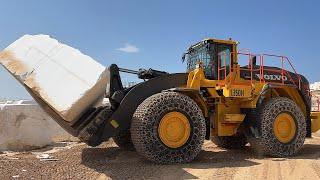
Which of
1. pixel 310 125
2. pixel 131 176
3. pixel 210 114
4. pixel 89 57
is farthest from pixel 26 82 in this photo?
pixel 310 125

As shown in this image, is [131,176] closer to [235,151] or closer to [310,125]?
[235,151]

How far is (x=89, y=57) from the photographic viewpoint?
32.8ft

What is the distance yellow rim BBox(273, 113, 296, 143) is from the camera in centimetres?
1157

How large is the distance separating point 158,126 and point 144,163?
85 cm

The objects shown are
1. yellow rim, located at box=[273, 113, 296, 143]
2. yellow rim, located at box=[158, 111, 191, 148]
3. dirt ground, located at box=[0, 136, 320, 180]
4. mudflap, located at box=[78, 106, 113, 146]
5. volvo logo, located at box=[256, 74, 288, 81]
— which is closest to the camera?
dirt ground, located at box=[0, 136, 320, 180]

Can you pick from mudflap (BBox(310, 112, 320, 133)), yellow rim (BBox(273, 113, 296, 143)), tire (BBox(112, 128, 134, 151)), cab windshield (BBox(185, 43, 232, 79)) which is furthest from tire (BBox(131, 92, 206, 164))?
mudflap (BBox(310, 112, 320, 133))

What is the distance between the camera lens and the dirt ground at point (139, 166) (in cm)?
870

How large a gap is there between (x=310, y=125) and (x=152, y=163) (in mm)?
5149

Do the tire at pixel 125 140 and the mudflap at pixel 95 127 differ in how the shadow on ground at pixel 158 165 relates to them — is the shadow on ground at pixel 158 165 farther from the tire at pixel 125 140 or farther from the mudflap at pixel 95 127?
the mudflap at pixel 95 127

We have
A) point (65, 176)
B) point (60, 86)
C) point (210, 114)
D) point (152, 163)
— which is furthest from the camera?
point (210, 114)

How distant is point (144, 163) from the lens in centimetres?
993

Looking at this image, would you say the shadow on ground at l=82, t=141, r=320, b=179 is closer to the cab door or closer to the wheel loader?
the wheel loader

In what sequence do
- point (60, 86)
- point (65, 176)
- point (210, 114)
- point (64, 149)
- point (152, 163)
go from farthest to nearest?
point (64, 149)
point (210, 114)
point (152, 163)
point (60, 86)
point (65, 176)

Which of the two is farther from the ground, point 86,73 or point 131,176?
point 86,73
